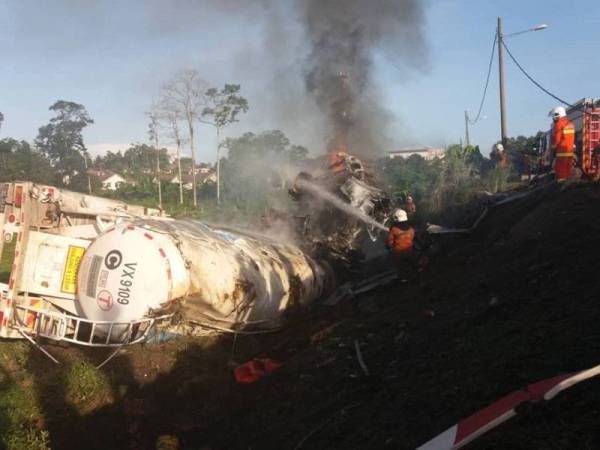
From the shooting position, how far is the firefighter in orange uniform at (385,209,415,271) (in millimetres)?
8836

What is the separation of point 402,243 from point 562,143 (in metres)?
3.60

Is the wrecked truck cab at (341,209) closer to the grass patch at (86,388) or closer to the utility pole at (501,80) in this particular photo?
the grass patch at (86,388)

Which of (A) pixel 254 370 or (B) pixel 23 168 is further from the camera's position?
(B) pixel 23 168

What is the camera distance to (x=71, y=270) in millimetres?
6719

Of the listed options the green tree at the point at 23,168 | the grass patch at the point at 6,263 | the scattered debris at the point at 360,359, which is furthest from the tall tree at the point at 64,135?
the scattered debris at the point at 360,359

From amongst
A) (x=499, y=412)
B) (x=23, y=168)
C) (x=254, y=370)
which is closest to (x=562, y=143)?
(x=254, y=370)

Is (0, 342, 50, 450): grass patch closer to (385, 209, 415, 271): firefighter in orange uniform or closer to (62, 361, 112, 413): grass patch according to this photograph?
(62, 361, 112, 413): grass patch

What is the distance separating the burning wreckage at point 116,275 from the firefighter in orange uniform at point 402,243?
2.13m

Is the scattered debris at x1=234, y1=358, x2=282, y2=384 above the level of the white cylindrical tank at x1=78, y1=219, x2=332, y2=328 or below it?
below

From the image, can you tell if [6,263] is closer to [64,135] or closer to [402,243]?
[402,243]

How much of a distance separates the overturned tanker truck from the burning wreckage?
1cm

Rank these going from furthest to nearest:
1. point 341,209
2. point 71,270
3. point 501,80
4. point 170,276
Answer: point 501,80, point 341,209, point 71,270, point 170,276

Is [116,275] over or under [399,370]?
over

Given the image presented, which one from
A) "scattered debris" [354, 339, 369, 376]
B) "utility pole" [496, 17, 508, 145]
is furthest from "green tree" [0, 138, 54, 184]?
"scattered debris" [354, 339, 369, 376]
